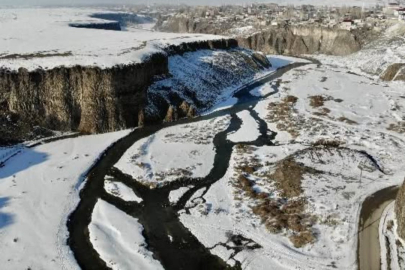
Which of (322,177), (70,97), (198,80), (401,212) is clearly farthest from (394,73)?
(70,97)

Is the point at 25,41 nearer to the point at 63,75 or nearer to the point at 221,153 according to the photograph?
the point at 63,75

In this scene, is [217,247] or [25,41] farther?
[25,41]

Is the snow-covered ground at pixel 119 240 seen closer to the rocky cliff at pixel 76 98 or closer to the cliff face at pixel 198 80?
the rocky cliff at pixel 76 98

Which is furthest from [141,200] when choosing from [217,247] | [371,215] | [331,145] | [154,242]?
[331,145]

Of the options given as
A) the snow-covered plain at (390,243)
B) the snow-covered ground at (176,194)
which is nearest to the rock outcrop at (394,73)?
the snow-covered plain at (390,243)

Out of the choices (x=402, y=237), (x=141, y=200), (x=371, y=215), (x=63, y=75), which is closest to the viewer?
(x=402, y=237)

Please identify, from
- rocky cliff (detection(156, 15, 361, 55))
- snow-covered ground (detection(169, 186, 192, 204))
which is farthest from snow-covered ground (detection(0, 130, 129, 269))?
rocky cliff (detection(156, 15, 361, 55))
